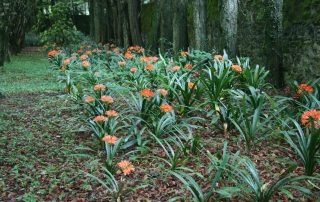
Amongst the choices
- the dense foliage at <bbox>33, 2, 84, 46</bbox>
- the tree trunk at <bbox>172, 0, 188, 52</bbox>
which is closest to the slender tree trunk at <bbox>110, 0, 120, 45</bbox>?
the dense foliage at <bbox>33, 2, 84, 46</bbox>

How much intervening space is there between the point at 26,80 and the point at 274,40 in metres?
6.73

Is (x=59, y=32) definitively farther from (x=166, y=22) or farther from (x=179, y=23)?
(x=179, y=23)

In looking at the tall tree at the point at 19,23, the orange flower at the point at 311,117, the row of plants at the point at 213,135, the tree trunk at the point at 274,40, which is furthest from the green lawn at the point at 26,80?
the orange flower at the point at 311,117

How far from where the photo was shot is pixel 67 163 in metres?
3.70

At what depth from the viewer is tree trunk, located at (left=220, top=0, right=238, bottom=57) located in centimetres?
670

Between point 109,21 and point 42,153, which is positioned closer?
point 42,153

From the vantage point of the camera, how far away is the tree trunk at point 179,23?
8954 millimetres

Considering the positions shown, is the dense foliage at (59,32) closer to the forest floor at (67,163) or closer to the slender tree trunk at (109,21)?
the slender tree trunk at (109,21)

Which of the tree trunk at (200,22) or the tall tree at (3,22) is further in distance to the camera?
the tall tree at (3,22)

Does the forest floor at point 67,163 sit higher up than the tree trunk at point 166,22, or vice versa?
the tree trunk at point 166,22

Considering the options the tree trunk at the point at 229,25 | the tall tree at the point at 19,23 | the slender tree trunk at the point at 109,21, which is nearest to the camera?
the tree trunk at the point at 229,25

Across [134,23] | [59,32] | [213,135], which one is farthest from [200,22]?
[59,32]

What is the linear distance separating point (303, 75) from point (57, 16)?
12770 millimetres

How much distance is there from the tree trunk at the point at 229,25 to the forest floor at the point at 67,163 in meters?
2.97
